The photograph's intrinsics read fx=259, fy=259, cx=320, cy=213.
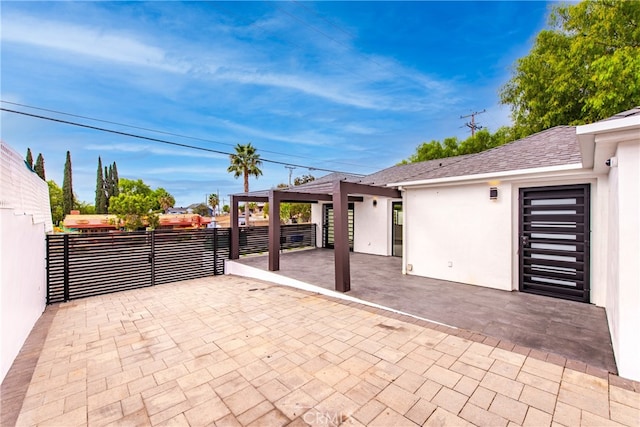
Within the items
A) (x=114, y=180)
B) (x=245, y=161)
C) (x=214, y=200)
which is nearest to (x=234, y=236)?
(x=245, y=161)

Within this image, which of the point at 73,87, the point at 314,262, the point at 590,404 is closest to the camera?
the point at 590,404

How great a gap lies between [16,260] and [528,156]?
943cm

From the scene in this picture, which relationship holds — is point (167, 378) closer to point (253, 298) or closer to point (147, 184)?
point (253, 298)

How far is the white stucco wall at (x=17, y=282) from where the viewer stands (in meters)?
3.11

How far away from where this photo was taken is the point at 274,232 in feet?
27.4

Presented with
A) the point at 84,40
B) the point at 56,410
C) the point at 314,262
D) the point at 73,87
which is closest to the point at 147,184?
the point at 73,87

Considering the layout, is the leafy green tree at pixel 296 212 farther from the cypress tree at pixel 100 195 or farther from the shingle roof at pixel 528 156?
the cypress tree at pixel 100 195

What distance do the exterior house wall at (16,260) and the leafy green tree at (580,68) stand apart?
58.7 ft

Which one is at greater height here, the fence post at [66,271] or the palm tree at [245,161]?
the palm tree at [245,161]

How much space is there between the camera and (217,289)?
6809 millimetres

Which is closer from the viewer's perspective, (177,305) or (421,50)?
(177,305)

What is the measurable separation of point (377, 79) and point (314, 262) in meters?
11.2

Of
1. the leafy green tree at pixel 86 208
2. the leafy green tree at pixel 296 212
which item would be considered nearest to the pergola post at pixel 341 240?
the leafy green tree at pixel 296 212

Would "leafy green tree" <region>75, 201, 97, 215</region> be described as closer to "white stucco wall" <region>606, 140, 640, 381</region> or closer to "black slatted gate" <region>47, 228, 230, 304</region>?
"black slatted gate" <region>47, 228, 230, 304</region>
